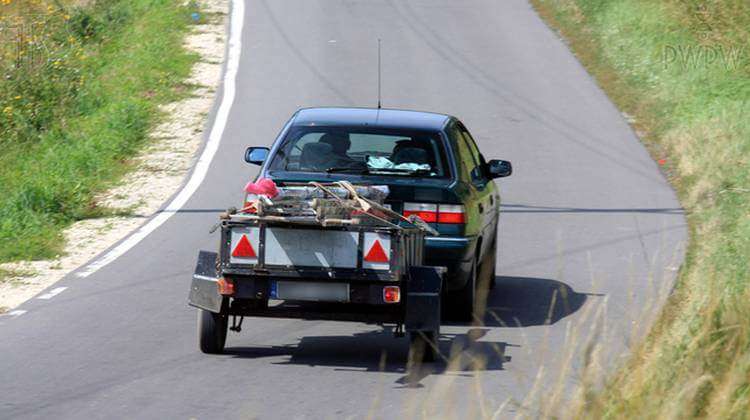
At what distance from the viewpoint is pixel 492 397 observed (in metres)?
8.52

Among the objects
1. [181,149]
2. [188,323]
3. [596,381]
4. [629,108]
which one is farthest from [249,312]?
[629,108]

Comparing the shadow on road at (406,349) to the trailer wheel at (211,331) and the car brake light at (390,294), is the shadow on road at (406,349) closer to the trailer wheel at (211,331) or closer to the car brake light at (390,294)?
the trailer wheel at (211,331)

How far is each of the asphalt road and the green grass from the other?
1313 mm

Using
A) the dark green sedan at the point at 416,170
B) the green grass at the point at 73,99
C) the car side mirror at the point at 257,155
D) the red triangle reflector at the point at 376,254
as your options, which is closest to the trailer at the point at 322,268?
the red triangle reflector at the point at 376,254

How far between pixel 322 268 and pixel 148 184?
9021 millimetres

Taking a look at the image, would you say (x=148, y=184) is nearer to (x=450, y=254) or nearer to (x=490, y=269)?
(x=490, y=269)

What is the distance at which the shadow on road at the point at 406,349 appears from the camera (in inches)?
372

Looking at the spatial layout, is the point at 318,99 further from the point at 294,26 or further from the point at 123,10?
the point at 123,10

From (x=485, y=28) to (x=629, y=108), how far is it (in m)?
7.25

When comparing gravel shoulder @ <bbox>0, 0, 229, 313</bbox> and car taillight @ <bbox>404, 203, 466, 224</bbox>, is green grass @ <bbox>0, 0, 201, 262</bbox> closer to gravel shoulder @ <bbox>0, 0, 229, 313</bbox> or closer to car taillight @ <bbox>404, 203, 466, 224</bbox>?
gravel shoulder @ <bbox>0, 0, 229, 313</bbox>

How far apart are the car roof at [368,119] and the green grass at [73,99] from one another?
12.2 feet

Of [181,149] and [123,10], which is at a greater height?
[123,10]

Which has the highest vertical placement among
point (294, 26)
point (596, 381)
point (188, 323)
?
point (294, 26)

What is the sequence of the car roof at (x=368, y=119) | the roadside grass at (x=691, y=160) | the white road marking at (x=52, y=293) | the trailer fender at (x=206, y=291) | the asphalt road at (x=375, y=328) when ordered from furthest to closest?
the white road marking at (x=52, y=293)
the car roof at (x=368, y=119)
the trailer fender at (x=206, y=291)
the asphalt road at (x=375, y=328)
the roadside grass at (x=691, y=160)
